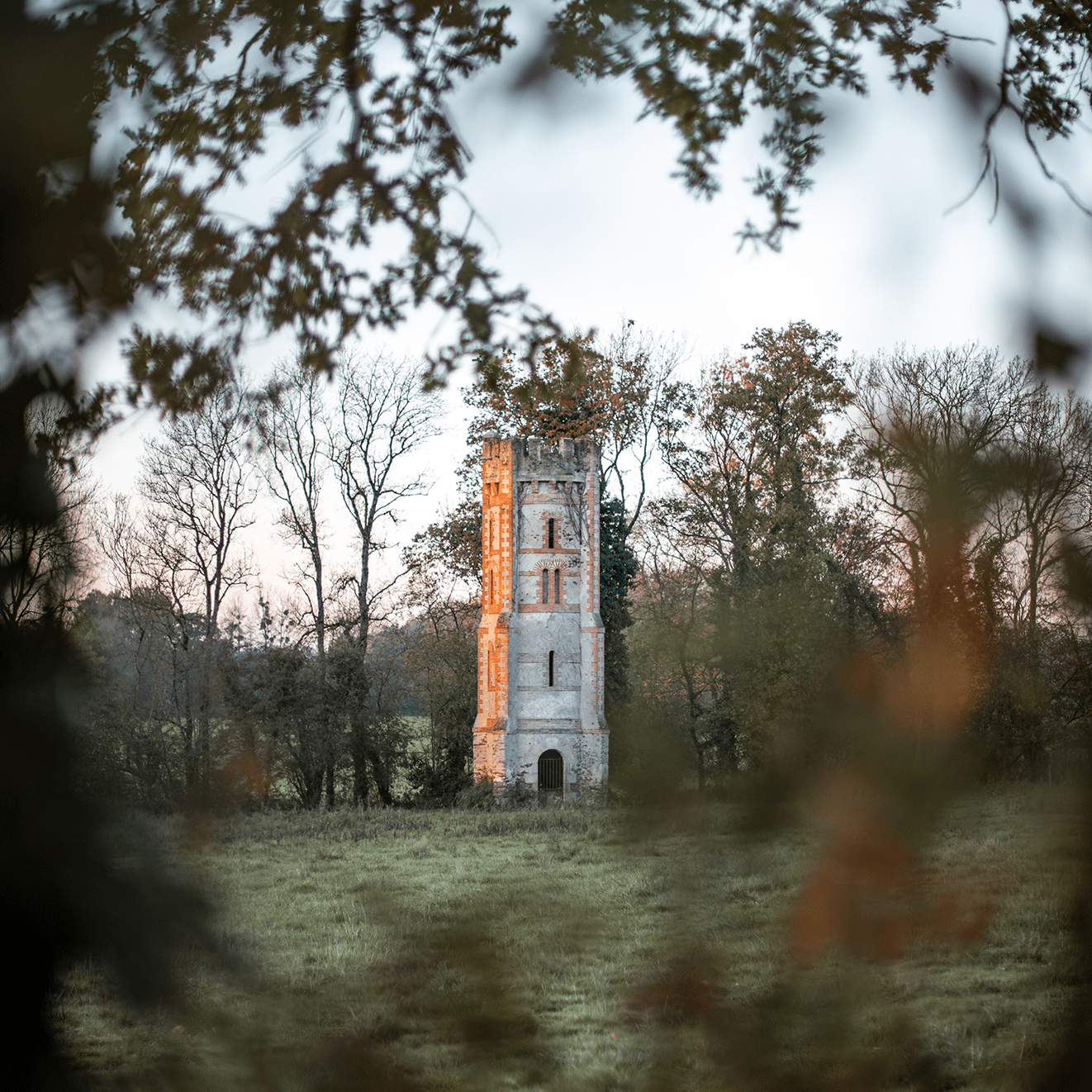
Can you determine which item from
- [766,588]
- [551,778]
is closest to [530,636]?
[551,778]

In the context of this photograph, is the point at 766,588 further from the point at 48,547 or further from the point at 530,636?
the point at 530,636

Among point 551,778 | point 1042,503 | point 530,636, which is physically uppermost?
point 1042,503

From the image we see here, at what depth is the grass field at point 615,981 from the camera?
0.94m

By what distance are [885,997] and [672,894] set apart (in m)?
0.23

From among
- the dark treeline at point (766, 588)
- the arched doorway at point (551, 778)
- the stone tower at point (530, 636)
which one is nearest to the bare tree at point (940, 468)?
the dark treeline at point (766, 588)

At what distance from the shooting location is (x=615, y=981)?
3.21 feet

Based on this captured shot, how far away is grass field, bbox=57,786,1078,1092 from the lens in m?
0.94

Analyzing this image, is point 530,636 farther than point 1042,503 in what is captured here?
Yes

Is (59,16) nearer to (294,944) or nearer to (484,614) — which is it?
(294,944)

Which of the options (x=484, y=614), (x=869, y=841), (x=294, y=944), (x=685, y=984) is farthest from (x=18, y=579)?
(x=484, y=614)

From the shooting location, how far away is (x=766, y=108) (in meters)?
1.14

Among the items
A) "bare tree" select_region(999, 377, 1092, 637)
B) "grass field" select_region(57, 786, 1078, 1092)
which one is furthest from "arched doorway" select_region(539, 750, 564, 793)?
"bare tree" select_region(999, 377, 1092, 637)

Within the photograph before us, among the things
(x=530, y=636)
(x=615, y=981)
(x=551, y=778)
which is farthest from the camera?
(x=530, y=636)

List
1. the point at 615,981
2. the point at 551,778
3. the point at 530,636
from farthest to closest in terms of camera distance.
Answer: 1. the point at 530,636
2. the point at 551,778
3. the point at 615,981
